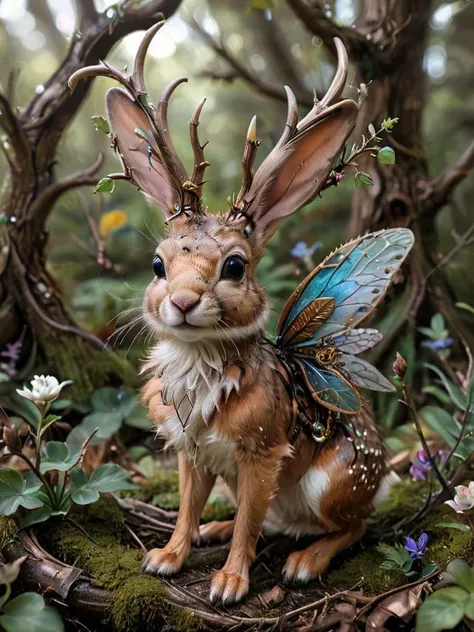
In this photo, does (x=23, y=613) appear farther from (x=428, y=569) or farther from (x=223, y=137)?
(x=223, y=137)

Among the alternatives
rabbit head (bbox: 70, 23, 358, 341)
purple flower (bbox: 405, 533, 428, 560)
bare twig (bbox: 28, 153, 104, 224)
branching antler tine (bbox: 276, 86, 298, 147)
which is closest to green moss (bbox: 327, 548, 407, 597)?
purple flower (bbox: 405, 533, 428, 560)

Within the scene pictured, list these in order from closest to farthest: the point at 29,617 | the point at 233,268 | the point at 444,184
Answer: the point at 29,617
the point at 233,268
the point at 444,184

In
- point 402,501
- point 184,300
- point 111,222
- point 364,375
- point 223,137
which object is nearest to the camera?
point 184,300

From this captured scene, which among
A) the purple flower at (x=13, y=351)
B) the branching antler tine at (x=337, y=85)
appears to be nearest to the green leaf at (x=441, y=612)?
the branching antler tine at (x=337, y=85)

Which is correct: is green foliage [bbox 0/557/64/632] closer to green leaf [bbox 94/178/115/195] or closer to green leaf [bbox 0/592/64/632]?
green leaf [bbox 0/592/64/632]

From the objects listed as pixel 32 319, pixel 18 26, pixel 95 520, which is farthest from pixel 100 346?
pixel 18 26

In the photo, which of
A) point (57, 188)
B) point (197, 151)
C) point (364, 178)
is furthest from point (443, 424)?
point (57, 188)

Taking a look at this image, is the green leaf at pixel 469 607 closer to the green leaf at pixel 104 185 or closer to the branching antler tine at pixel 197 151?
the branching antler tine at pixel 197 151

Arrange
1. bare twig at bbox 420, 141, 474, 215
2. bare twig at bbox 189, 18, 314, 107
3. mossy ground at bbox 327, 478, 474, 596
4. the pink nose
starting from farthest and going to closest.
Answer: bare twig at bbox 189, 18, 314, 107, bare twig at bbox 420, 141, 474, 215, mossy ground at bbox 327, 478, 474, 596, the pink nose
